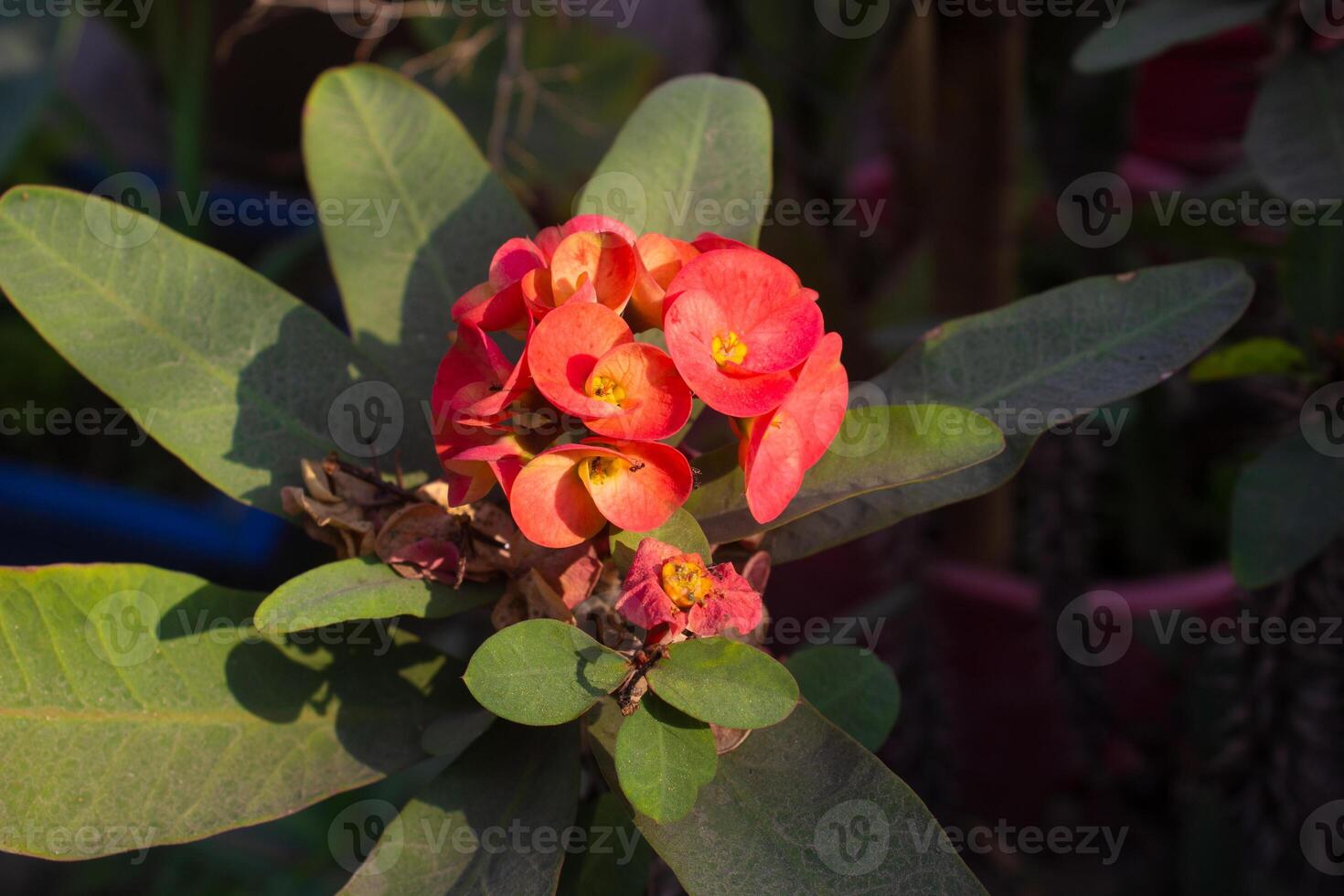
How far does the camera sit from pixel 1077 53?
1.19m

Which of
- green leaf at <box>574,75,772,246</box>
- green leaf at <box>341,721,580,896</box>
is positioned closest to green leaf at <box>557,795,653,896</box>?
green leaf at <box>341,721,580,896</box>

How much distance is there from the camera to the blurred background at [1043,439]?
131cm

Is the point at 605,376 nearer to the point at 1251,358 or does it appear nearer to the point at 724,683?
the point at 724,683

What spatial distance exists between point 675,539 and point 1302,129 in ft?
2.89

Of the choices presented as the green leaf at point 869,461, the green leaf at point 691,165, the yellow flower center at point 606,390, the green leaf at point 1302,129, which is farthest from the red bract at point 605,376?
the green leaf at point 1302,129

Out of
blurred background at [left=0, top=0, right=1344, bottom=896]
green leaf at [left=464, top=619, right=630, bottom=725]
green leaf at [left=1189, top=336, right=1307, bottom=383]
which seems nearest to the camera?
green leaf at [left=464, top=619, right=630, bottom=725]

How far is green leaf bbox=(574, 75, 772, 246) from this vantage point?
918mm

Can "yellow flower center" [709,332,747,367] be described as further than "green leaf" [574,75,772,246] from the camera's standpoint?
No

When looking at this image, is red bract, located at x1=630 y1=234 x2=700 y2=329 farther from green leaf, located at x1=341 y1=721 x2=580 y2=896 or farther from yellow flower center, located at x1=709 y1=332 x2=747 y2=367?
green leaf, located at x1=341 y1=721 x2=580 y2=896

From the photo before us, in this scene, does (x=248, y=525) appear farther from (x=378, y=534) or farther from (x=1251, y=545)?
(x=1251, y=545)

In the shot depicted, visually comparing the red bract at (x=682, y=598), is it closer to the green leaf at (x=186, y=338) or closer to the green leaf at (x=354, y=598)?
the green leaf at (x=354, y=598)

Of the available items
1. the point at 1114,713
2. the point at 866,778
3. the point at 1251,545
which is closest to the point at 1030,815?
the point at 1114,713

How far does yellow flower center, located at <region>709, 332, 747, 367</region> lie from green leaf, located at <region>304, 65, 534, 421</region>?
35cm

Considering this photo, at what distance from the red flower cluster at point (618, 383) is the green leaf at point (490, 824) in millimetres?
219
